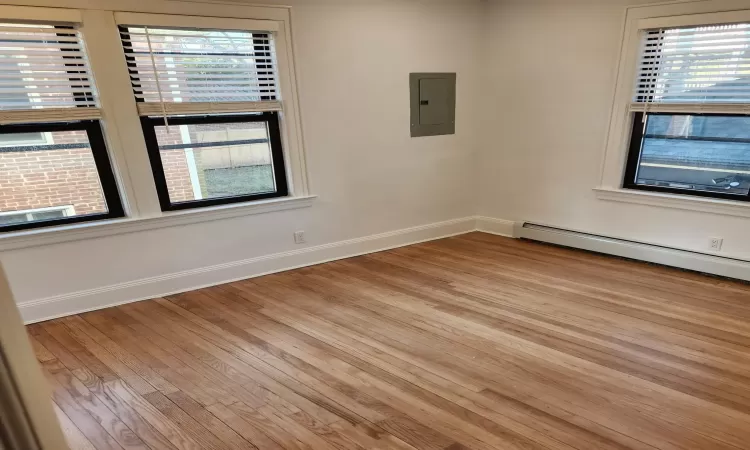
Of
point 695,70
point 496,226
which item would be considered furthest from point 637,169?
point 496,226

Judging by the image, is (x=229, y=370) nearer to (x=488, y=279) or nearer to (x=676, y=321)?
(x=488, y=279)

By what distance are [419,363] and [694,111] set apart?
9.23 ft

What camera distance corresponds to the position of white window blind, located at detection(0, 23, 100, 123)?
253cm

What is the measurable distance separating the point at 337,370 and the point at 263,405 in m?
0.43

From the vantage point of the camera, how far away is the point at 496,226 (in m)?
4.55

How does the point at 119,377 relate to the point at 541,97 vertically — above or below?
below

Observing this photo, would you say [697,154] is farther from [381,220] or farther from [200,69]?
[200,69]

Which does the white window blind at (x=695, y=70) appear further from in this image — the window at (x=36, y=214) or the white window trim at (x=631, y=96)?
the window at (x=36, y=214)

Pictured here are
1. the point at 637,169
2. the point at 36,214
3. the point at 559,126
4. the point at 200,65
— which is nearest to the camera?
the point at 36,214

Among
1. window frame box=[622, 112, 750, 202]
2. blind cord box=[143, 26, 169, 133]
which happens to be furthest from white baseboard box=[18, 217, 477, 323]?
window frame box=[622, 112, 750, 202]

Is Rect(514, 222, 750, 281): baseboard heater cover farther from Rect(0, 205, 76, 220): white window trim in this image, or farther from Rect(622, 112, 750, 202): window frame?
Rect(0, 205, 76, 220): white window trim

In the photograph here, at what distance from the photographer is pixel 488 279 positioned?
3.39 metres

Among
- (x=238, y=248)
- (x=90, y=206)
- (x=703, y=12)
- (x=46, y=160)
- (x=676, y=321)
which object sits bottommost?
(x=676, y=321)

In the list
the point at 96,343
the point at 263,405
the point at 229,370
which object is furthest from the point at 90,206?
the point at 263,405
